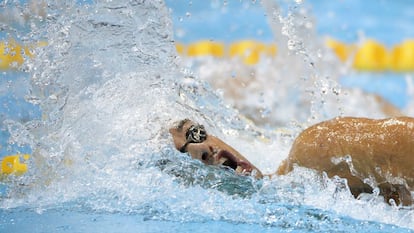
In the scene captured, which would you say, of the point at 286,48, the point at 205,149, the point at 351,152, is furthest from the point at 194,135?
the point at 286,48

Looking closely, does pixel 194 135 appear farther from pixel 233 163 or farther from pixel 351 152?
pixel 351 152

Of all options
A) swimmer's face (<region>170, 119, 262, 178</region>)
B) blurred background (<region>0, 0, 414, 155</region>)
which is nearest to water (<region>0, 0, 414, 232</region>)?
swimmer's face (<region>170, 119, 262, 178</region>)

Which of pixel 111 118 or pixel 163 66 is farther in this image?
pixel 163 66

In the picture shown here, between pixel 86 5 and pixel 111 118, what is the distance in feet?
1.31

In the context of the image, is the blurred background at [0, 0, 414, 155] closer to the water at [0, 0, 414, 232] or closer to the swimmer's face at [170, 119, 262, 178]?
the water at [0, 0, 414, 232]

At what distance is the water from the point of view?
4.77 ft

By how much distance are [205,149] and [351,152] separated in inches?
13.8

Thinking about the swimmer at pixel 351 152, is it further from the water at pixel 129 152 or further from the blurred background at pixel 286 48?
the blurred background at pixel 286 48

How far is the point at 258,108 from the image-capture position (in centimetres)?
350

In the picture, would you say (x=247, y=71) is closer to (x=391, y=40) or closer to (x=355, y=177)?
(x=391, y=40)

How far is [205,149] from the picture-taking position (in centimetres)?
169

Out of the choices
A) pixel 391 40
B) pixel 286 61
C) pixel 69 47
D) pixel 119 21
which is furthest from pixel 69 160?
pixel 391 40

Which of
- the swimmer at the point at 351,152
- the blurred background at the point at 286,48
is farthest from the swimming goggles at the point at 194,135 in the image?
the blurred background at the point at 286,48

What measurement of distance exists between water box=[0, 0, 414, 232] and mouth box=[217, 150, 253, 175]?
2.3 inches
